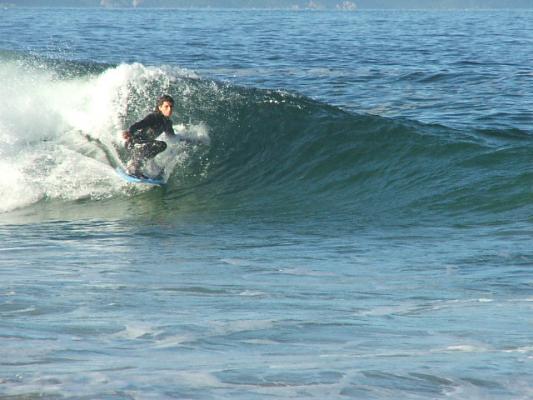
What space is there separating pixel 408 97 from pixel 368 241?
13.3 metres

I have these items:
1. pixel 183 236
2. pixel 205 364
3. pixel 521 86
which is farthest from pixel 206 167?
pixel 521 86

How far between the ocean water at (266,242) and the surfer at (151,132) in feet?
1.85

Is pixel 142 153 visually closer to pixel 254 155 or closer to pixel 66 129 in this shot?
pixel 254 155

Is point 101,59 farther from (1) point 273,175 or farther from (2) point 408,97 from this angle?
(1) point 273,175

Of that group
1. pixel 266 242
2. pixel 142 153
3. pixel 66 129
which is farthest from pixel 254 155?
pixel 266 242

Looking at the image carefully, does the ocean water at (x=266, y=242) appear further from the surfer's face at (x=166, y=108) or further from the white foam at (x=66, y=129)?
the surfer's face at (x=166, y=108)

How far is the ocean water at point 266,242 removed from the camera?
493 centimetres

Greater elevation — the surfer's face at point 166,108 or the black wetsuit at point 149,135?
the surfer's face at point 166,108

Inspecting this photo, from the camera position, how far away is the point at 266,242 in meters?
10.0

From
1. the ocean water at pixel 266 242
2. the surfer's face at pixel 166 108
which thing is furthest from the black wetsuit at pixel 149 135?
the ocean water at pixel 266 242

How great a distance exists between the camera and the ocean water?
4934mm

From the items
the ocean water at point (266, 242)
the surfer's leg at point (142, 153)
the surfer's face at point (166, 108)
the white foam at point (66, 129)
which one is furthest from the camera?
the white foam at point (66, 129)

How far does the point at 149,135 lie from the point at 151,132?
62 mm

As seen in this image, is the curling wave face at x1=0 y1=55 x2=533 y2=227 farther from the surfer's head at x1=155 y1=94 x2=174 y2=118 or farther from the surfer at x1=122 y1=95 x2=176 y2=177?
the surfer's head at x1=155 y1=94 x2=174 y2=118
